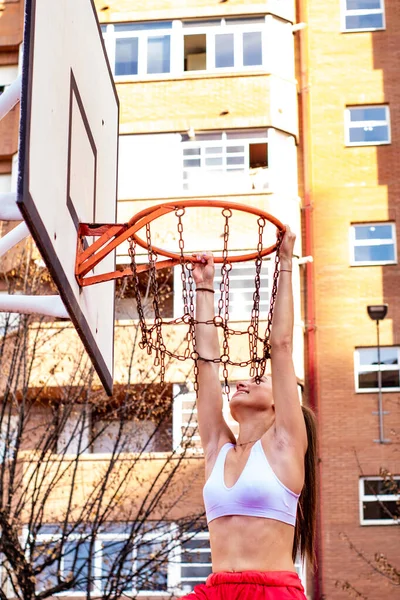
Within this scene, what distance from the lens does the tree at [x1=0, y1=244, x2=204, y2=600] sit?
16000 millimetres

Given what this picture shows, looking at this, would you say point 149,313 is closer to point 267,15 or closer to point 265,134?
point 265,134

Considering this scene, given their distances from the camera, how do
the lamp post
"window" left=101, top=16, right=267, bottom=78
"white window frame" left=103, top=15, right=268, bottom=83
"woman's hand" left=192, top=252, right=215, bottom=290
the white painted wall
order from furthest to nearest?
"window" left=101, top=16, right=267, bottom=78 < "white window frame" left=103, top=15, right=268, bottom=83 < the white painted wall < the lamp post < "woman's hand" left=192, top=252, right=215, bottom=290

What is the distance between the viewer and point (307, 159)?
22391 millimetres

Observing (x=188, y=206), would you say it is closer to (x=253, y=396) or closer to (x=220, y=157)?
(x=253, y=396)

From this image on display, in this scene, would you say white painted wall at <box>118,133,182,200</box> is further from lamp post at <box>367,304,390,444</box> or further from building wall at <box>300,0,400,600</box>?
lamp post at <box>367,304,390,444</box>

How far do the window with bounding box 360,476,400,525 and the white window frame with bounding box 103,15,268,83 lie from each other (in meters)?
7.95

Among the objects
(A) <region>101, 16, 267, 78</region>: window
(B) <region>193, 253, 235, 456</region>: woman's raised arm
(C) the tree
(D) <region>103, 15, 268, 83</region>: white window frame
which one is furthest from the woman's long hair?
(A) <region>101, 16, 267, 78</region>: window

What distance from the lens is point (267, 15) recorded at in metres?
22.4

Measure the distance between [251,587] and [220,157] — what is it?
17.3m

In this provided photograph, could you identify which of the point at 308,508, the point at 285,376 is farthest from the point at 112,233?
the point at 308,508

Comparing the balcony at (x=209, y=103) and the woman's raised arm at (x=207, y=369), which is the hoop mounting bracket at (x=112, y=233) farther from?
the balcony at (x=209, y=103)

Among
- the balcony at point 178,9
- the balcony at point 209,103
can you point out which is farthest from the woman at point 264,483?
the balcony at point 178,9

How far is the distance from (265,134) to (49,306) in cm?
1577

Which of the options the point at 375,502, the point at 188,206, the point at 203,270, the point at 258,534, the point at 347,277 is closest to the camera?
the point at 258,534
